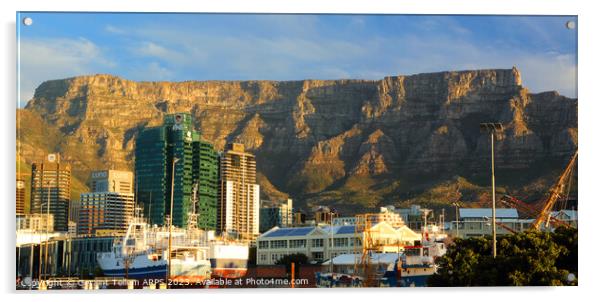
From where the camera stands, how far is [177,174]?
4812 cm

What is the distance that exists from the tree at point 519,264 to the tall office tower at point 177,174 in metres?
20.7

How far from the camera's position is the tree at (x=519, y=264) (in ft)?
58.0

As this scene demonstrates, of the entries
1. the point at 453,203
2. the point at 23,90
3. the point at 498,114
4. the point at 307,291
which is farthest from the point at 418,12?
the point at 453,203

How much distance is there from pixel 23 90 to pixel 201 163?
2756 cm

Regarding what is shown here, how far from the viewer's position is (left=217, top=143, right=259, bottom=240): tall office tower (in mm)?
37781

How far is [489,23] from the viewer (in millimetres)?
18266

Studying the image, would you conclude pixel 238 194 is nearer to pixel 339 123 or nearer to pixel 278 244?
pixel 339 123

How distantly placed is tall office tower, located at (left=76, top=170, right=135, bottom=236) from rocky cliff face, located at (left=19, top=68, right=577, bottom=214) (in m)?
0.80

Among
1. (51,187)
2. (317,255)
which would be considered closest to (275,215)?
(317,255)

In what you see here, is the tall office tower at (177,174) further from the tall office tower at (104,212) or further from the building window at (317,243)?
the building window at (317,243)

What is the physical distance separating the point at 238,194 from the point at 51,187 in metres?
15.7

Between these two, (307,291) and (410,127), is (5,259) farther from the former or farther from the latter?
(410,127)

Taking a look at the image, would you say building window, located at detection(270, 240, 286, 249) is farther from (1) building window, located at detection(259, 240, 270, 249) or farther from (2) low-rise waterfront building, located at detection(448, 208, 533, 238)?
(2) low-rise waterfront building, located at detection(448, 208, 533, 238)

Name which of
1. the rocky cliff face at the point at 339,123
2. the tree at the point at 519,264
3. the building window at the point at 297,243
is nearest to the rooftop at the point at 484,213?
the rocky cliff face at the point at 339,123
